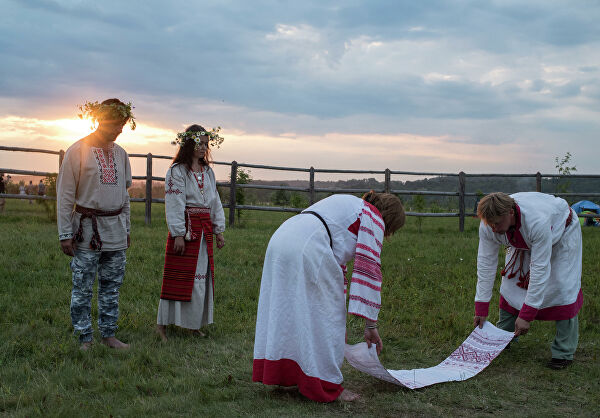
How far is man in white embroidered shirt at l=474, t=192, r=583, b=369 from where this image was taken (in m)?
4.41

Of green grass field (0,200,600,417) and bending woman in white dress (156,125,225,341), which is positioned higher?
bending woman in white dress (156,125,225,341)

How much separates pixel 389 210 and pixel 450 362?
1855mm

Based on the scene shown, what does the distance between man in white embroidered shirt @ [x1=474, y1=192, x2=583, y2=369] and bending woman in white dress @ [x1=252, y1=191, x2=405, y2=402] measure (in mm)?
1218

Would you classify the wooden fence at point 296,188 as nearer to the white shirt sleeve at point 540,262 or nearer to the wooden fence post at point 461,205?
the wooden fence post at point 461,205

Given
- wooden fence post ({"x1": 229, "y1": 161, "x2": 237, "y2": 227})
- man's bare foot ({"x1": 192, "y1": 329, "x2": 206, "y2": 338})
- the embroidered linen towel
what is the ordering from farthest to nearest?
Answer: 1. wooden fence post ({"x1": 229, "y1": 161, "x2": 237, "y2": 227})
2. man's bare foot ({"x1": 192, "y1": 329, "x2": 206, "y2": 338})
3. the embroidered linen towel

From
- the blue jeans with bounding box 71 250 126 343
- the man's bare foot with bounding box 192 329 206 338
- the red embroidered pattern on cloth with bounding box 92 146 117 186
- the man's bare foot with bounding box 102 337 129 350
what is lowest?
the man's bare foot with bounding box 192 329 206 338

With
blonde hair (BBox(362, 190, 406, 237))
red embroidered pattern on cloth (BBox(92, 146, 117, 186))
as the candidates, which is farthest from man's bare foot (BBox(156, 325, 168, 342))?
blonde hair (BBox(362, 190, 406, 237))

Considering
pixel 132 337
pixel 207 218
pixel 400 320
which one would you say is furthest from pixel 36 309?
pixel 400 320

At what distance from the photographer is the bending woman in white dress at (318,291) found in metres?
3.45

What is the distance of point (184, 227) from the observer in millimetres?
5031

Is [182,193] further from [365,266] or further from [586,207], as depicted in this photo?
[586,207]

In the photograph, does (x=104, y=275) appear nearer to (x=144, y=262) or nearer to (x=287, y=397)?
(x=287, y=397)

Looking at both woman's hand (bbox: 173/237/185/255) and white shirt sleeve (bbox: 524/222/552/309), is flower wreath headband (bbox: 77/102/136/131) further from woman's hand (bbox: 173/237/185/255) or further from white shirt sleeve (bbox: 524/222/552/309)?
white shirt sleeve (bbox: 524/222/552/309)

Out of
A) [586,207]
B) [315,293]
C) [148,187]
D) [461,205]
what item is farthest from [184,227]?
[586,207]
